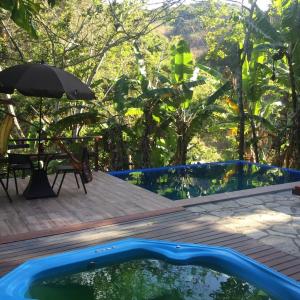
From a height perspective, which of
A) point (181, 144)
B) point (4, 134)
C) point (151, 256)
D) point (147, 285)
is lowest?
point (147, 285)

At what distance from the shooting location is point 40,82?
5.44m

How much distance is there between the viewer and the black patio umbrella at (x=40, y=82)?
5371 mm

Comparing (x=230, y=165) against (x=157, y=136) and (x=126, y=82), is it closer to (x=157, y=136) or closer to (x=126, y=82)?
(x=157, y=136)

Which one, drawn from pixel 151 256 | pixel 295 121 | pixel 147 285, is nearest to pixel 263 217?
pixel 151 256

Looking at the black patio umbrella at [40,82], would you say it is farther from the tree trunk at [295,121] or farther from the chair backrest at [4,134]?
the tree trunk at [295,121]

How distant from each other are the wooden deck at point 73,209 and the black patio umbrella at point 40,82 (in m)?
1.62

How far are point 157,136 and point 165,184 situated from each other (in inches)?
86.0

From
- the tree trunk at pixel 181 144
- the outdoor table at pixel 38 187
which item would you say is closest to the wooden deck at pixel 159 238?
the outdoor table at pixel 38 187

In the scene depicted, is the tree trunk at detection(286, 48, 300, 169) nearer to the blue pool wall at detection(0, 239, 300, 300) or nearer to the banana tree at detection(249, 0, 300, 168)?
the banana tree at detection(249, 0, 300, 168)

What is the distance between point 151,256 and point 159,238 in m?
0.31

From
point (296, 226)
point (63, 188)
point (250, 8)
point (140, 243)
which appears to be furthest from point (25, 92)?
point (250, 8)

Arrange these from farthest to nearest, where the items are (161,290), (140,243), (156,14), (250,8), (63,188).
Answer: (156,14) < (250,8) < (63,188) < (140,243) < (161,290)

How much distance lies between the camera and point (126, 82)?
926 cm

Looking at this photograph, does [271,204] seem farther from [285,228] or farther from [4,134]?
[4,134]
